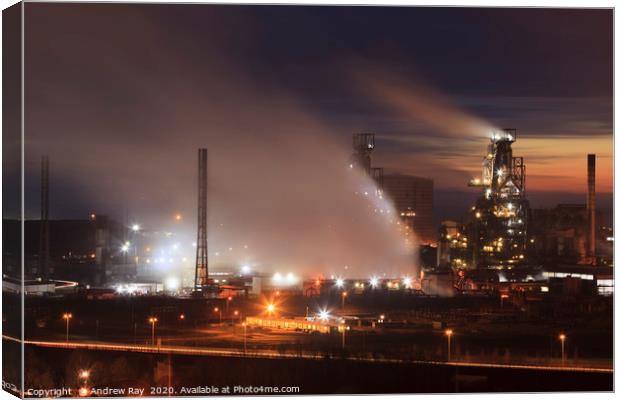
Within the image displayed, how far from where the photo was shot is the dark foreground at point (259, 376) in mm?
7504

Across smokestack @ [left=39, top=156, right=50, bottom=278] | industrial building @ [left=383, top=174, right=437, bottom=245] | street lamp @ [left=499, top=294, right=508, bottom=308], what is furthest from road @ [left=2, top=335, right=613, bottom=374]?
street lamp @ [left=499, top=294, right=508, bottom=308]

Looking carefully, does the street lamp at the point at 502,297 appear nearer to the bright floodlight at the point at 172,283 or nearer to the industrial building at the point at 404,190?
the industrial building at the point at 404,190

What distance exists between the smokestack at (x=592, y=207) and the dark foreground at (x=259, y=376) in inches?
73.9

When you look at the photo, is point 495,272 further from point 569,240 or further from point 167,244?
point 167,244

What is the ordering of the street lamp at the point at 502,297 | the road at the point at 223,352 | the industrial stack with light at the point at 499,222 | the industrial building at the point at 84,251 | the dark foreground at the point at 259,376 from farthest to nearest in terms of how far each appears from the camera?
the industrial stack with light at the point at 499,222 < the industrial building at the point at 84,251 < the street lamp at the point at 502,297 < the road at the point at 223,352 < the dark foreground at the point at 259,376

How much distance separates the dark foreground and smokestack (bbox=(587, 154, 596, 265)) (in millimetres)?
1876

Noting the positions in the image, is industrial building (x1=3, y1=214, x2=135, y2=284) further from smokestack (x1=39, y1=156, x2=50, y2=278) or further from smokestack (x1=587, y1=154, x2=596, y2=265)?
smokestack (x1=587, y1=154, x2=596, y2=265)

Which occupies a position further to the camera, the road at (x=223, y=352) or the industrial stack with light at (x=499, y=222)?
the industrial stack with light at (x=499, y=222)

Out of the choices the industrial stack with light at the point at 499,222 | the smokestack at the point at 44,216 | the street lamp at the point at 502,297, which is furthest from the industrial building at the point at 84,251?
the industrial stack with light at the point at 499,222

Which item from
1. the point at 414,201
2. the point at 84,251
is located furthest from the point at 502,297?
the point at 84,251

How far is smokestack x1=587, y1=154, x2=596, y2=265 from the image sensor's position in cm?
898

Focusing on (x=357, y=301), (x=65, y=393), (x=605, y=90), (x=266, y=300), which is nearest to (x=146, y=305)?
(x=266, y=300)

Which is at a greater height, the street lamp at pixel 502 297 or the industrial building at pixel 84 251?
the industrial building at pixel 84 251

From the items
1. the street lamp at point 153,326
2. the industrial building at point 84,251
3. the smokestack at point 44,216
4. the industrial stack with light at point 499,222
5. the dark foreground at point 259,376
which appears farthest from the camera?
the industrial stack with light at point 499,222
